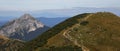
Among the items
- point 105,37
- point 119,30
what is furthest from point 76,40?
point 119,30

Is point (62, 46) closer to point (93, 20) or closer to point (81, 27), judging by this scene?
point (81, 27)

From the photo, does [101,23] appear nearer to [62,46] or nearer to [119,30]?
[119,30]

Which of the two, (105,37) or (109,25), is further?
(109,25)

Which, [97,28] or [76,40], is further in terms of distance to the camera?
[97,28]

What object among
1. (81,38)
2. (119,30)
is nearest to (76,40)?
(81,38)

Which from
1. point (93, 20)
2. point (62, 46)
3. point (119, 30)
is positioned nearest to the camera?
point (62, 46)

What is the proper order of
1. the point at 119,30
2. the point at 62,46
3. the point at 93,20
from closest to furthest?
the point at 62,46, the point at 119,30, the point at 93,20

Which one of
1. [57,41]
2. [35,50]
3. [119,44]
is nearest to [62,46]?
[57,41]

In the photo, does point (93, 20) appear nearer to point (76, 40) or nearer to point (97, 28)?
point (97, 28)

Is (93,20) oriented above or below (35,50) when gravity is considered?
above
